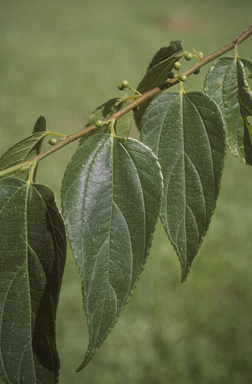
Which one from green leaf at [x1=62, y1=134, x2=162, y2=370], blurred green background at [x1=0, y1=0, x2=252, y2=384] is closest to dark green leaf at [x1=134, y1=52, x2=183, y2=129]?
green leaf at [x1=62, y1=134, x2=162, y2=370]

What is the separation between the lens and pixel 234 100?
2.11ft

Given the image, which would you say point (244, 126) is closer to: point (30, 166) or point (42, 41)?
point (30, 166)

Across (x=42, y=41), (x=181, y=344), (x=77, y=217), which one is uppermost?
(x=42, y=41)

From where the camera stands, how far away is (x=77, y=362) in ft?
7.59

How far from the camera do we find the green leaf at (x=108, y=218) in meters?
0.48

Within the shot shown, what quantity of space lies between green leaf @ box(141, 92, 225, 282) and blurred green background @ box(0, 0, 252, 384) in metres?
2.01

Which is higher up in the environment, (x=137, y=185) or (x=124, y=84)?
(x=124, y=84)

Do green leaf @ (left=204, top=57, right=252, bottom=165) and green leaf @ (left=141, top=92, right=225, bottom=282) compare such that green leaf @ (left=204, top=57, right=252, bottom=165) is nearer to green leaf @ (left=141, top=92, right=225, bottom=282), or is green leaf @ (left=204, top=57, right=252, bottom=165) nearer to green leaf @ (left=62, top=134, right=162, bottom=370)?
green leaf @ (left=141, top=92, right=225, bottom=282)

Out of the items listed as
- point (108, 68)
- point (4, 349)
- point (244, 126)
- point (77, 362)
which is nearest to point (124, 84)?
point (244, 126)

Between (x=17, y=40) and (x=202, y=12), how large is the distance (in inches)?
228

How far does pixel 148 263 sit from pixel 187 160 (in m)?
2.46

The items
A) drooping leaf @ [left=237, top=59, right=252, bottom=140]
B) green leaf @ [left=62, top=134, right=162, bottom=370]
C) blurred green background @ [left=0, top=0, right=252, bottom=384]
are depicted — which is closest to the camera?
green leaf @ [left=62, top=134, right=162, bottom=370]

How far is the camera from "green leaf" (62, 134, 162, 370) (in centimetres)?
48

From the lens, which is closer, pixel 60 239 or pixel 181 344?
pixel 60 239
